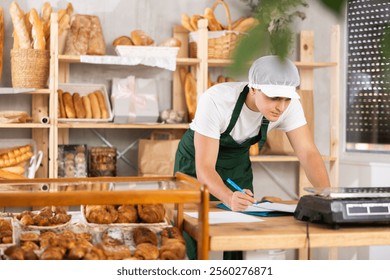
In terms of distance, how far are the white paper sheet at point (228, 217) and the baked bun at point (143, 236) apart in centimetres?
24

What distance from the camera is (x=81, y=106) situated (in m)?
4.06

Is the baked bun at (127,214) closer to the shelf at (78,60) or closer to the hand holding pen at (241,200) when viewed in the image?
the hand holding pen at (241,200)

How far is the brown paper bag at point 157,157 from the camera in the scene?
4.12 meters

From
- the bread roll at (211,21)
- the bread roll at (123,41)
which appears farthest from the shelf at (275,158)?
the bread roll at (123,41)

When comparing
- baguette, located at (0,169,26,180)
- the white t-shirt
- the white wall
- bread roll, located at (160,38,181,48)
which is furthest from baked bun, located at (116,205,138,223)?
the white wall

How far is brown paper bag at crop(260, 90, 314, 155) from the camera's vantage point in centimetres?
448

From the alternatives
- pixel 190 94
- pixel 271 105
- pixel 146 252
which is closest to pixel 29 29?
pixel 190 94

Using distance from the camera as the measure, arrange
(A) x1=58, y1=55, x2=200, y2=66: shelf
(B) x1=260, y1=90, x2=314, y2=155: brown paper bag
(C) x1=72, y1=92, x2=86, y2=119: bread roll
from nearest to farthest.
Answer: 1. (A) x1=58, y1=55, x2=200, y2=66: shelf
2. (C) x1=72, y1=92, x2=86, y2=119: bread roll
3. (B) x1=260, y1=90, x2=314, y2=155: brown paper bag

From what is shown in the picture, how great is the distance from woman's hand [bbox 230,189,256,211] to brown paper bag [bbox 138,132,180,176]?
1980 mm

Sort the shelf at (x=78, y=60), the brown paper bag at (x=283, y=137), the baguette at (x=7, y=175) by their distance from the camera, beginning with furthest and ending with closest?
the brown paper bag at (x=283, y=137), the shelf at (x=78, y=60), the baguette at (x=7, y=175)

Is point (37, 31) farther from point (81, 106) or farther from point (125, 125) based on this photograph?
point (125, 125)

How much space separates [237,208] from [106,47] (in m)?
2.51

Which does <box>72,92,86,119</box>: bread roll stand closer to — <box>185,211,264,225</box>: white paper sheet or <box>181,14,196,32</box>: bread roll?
<box>181,14,196,32</box>: bread roll

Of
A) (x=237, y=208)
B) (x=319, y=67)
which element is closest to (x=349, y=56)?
(x=319, y=67)
